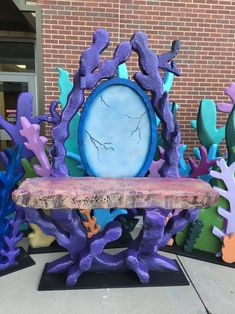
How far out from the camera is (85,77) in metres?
2.56

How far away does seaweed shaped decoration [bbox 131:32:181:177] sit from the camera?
2652 mm

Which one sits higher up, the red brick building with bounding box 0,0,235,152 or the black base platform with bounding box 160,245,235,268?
the red brick building with bounding box 0,0,235,152

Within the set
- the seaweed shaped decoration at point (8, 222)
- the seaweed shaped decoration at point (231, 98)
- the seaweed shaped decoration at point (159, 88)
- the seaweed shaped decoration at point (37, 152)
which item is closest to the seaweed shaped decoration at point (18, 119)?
the seaweed shaped decoration at point (37, 152)

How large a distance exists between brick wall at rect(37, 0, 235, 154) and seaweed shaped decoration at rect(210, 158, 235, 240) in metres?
2.09

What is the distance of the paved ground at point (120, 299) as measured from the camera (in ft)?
8.02

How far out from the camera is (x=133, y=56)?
4934mm

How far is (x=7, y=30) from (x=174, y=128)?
4923 mm

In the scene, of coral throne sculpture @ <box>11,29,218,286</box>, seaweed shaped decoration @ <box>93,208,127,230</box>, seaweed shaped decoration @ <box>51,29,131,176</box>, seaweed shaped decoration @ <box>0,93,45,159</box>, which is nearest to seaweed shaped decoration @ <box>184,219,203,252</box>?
coral throne sculpture @ <box>11,29,218,286</box>

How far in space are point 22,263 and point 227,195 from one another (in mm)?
2149

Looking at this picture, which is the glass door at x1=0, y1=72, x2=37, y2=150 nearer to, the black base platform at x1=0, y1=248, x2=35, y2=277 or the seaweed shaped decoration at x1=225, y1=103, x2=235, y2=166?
the black base platform at x1=0, y1=248, x2=35, y2=277

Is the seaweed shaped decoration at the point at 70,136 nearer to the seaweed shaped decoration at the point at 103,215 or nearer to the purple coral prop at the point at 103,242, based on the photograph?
the seaweed shaped decoration at the point at 103,215

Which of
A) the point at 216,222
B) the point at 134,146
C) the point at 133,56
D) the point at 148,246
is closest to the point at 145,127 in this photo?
the point at 134,146

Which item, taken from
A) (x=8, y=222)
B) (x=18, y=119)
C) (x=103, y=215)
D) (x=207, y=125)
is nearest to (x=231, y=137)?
(x=207, y=125)

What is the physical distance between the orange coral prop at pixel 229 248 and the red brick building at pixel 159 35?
2.36 meters
